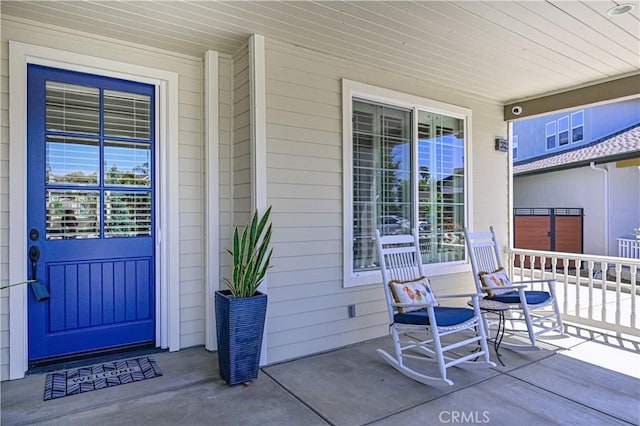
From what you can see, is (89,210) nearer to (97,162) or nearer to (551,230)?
(97,162)

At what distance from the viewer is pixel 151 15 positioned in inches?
112

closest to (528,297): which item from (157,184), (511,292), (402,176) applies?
(511,292)

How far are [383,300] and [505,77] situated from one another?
8.95 feet

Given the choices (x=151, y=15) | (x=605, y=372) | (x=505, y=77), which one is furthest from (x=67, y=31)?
(x=605, y=372)

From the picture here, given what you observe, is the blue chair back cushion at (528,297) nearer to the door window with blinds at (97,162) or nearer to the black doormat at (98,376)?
the black doormat at (98,376)

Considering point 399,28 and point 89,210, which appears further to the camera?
point 89,210

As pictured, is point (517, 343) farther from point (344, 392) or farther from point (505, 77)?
point (505, 77)

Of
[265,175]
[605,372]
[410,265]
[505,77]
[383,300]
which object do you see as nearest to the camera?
[605,372]

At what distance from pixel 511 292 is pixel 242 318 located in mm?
2585

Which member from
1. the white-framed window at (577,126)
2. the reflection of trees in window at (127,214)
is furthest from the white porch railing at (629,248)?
the reflection of trees in window at (127,214)

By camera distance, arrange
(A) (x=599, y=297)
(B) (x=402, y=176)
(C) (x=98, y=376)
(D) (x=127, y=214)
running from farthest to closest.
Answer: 1. (A) (x=599, y=297)
2. (B) (x=402, y=176)
3. (D) (x=127, y=214)
4. (C) (x=98, y=376)

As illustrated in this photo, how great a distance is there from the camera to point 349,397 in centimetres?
268

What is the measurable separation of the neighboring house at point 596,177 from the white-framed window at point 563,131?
0.09ft

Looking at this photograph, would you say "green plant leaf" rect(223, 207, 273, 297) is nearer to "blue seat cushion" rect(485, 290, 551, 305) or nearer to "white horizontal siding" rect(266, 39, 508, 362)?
"white horizontal siding" rect(266, 39, 508, 362)
